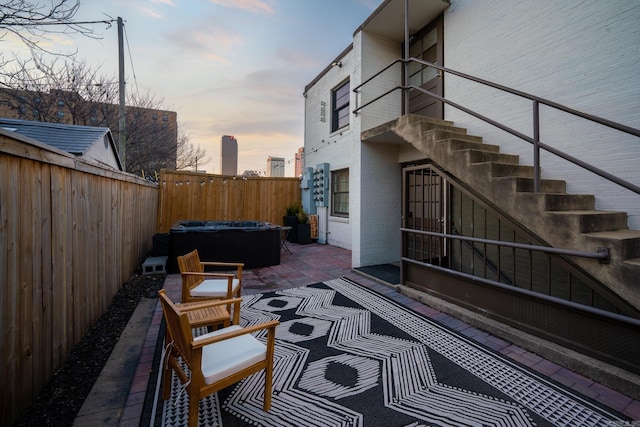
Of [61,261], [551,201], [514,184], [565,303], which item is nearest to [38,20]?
[61,261]

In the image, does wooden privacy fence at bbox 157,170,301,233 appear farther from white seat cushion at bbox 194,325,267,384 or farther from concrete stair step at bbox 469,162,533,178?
white seat cushion at bbox 194,325,267,384

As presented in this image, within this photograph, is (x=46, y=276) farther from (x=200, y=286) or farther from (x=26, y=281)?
(x=200, y=286)

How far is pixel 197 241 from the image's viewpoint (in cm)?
533

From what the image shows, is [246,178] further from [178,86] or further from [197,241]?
[197,241]

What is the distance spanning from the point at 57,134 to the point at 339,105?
6.38 metres

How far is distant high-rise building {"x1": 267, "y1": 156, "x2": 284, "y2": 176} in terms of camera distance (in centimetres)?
2039

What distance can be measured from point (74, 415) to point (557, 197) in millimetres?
4251

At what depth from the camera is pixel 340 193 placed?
27.0 feet

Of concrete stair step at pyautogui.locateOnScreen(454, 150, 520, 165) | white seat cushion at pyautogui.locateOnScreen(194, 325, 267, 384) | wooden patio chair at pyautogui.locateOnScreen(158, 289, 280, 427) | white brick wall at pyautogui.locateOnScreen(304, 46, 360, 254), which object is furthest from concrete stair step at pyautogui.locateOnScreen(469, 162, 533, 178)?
white brick wall at pyautogui.locateOnScreen(304, 46, 360, 254)

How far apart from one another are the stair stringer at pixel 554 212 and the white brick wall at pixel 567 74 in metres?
0.37

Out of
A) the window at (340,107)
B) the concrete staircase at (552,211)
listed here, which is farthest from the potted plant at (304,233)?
the concrete staircase at (552,211)

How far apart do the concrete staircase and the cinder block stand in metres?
5.08

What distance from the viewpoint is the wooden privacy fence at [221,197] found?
26.8ft

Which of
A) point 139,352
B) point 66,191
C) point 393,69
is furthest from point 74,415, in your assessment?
point 393,69
